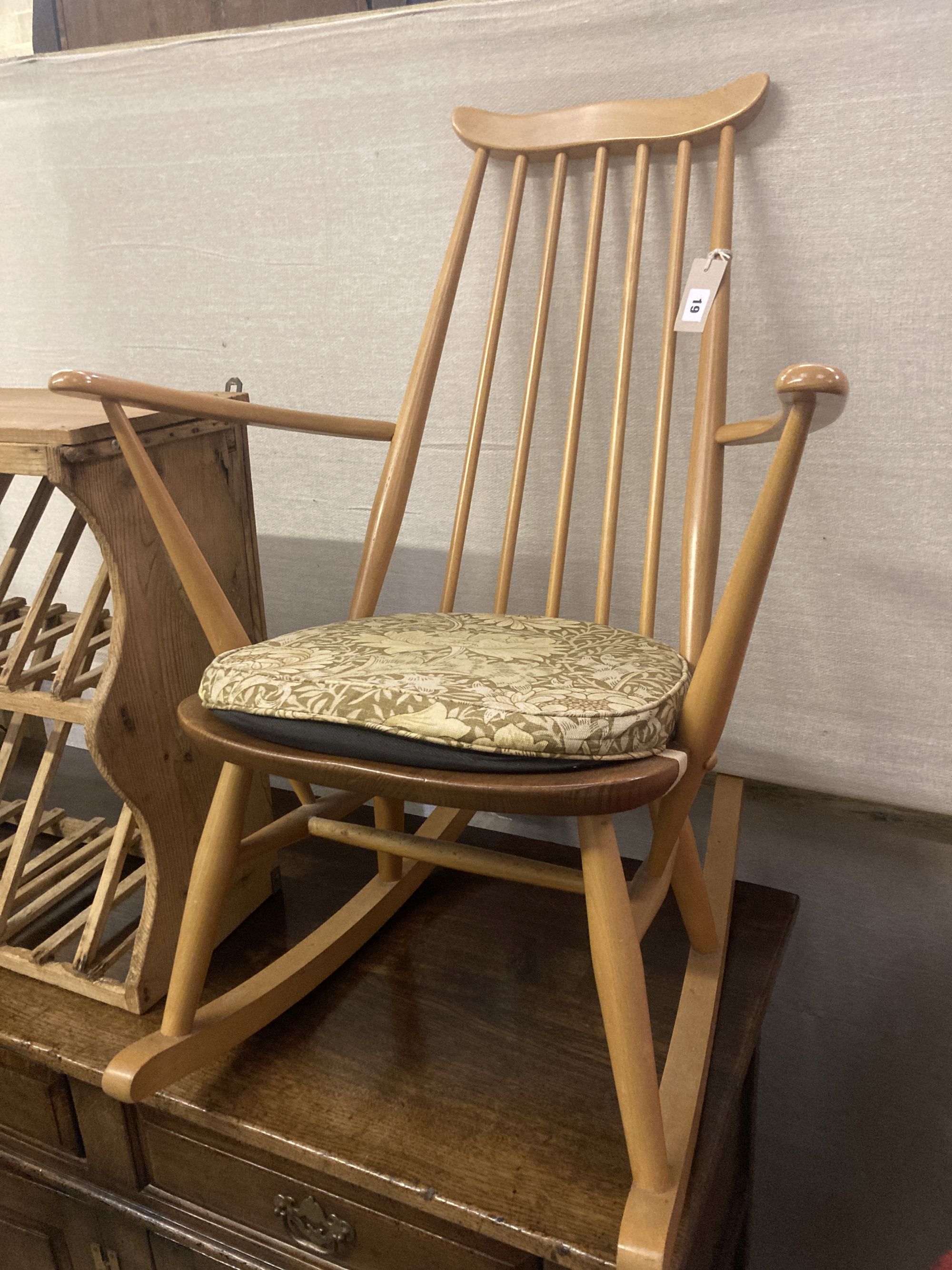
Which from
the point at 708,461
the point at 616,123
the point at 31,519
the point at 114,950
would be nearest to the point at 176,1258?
the point at 114,950

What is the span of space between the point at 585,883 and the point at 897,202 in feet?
2.27

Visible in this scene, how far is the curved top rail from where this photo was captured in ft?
2.72

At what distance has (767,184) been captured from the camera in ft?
2.91

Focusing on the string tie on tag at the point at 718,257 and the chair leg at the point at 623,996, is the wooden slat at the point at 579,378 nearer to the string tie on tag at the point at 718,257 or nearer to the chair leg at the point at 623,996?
the string tie on tag at the point at 718,257

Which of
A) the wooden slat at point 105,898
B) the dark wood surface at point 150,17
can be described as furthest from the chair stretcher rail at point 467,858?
the dark wood surface at point 150,17

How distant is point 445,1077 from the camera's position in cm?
74

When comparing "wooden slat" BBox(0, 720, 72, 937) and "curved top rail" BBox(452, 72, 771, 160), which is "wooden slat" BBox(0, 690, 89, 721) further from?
"curved top rail" BBox(452, 72, 771, 160)

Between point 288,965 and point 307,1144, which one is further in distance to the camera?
point 288,965

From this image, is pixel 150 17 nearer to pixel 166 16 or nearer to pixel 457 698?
pixel 166 16

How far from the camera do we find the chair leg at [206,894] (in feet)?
2.28

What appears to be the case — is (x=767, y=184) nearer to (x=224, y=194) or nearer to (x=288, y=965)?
(x=224, y=194)

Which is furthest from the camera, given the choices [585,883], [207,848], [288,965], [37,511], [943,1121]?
[943,1121]

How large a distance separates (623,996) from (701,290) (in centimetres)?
62

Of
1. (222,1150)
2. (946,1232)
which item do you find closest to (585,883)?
(222,1150)
